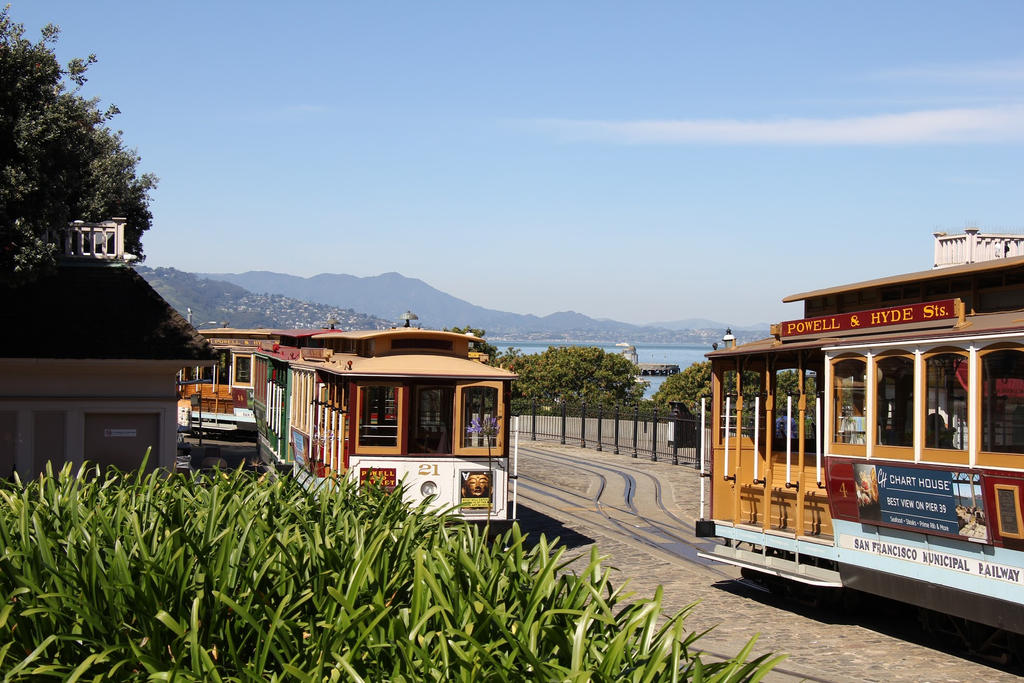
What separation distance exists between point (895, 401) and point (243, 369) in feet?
87.4

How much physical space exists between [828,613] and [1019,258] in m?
5.42

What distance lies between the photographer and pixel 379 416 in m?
16.2

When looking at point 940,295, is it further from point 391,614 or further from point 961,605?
point 391,614

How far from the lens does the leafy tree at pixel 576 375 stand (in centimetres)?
6288

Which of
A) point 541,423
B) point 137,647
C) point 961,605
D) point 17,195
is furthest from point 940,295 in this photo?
point 541,423

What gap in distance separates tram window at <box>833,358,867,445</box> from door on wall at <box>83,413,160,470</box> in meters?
10.8

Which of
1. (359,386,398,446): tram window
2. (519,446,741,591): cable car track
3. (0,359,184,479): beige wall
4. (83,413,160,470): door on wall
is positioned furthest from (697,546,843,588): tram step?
(83,413,160,470): door on wall

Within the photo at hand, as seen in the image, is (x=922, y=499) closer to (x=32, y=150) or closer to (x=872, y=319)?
(x=872, y=319)

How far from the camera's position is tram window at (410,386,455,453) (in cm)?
1642

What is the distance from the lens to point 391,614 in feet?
20.0

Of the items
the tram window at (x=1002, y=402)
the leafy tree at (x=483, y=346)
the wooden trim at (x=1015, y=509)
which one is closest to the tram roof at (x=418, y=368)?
the leafy tree at (x=483, y=346)

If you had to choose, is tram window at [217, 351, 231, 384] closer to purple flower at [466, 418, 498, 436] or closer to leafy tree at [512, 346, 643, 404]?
purple flower at [466, 418, 498, 436]

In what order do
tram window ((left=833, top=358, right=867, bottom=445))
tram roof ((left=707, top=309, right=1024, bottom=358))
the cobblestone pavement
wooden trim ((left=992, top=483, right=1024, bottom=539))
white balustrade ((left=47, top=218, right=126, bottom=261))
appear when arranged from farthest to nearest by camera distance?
1. white balustrade ((left=47, top=218, right=126, bottom=261))
2. tram window ((left=833, top=358, right=867, bottom=445))
3. the cobblestone pavement
4. tram roof ((left=707, top=309, right=1024, bottom=358))
5. wooden trim ((left=992, top=483, right=1024, bottom=539))

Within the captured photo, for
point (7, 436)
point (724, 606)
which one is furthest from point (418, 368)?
point (7, 436)
